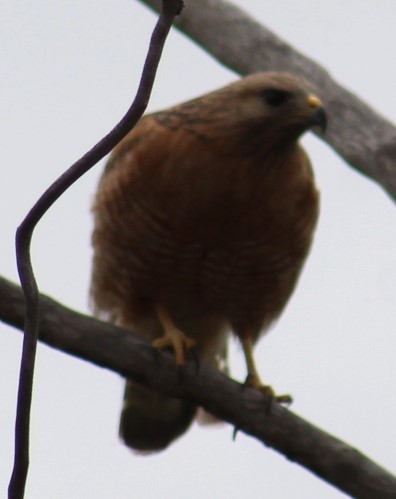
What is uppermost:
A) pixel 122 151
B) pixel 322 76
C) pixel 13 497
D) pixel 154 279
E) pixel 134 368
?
pixel 322 76

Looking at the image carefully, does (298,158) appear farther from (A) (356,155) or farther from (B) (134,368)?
(B) (134,368)

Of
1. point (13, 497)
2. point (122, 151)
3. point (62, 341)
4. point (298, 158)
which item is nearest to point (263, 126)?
point (298, 158)

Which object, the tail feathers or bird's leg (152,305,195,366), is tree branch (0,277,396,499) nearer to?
bird's leg (152,305,195,366)

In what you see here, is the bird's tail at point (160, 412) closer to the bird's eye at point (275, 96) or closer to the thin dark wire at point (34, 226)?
the bird's eye at point (275, 96)

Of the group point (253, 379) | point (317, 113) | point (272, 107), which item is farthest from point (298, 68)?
point (253, 379)

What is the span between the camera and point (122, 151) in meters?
5.86

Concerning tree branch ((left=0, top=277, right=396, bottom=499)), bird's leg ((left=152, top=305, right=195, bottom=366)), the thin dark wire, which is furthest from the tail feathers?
the thin dark wire

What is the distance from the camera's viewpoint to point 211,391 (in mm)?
4922

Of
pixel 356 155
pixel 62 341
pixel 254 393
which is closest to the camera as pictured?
pixel 62 341

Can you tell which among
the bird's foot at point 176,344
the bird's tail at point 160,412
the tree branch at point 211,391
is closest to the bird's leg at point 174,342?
the bird's foot at point 176,344

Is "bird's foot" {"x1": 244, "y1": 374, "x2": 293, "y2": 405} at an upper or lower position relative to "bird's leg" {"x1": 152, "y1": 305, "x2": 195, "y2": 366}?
lower

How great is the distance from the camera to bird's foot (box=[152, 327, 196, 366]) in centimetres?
526

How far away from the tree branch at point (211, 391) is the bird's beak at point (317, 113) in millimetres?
1276

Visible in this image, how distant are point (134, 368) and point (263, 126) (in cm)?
164
